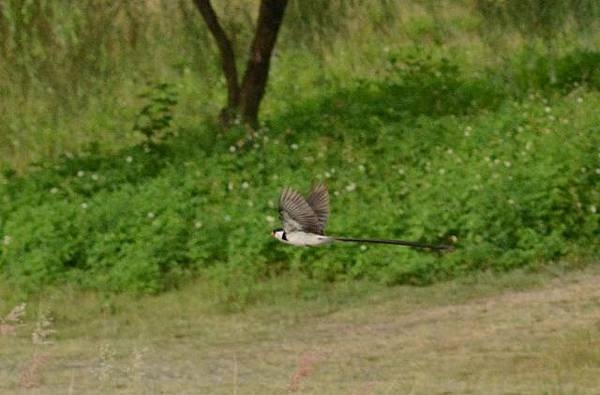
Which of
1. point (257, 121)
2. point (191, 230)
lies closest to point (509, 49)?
point (257, 121)

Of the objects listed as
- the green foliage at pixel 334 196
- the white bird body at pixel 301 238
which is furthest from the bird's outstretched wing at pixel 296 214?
the green foliage at pixel 334 196

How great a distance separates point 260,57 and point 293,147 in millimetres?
1345

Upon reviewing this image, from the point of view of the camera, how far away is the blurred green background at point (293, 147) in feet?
35.7

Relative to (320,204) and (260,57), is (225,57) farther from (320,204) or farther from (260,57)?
(320,204)

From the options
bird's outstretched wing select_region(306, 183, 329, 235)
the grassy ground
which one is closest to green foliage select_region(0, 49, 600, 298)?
the grassy ground

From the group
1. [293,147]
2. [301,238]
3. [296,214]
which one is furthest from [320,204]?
[293,147]

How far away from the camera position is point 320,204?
617 cm

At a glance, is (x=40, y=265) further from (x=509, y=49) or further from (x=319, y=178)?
(x=509, y=49)

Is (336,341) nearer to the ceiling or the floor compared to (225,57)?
nearer to the floor

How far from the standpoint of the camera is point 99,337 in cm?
983

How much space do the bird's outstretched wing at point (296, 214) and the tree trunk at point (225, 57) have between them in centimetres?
766

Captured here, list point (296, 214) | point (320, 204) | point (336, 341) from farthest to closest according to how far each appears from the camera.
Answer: point (336, 341) < point (320, 204) < point (296, 214)

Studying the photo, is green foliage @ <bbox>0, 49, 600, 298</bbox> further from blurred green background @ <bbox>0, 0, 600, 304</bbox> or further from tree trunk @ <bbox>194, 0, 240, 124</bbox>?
tree trunk @ <bbox>194, 0, 240, 124</bbox>

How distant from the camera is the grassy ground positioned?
772 centimetres
